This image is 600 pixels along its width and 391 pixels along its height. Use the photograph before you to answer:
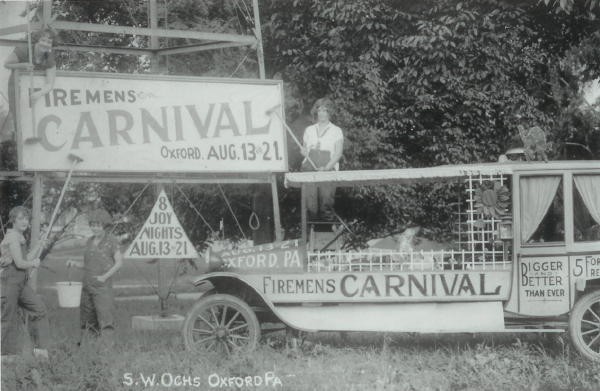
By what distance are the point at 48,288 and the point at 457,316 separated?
15.0 meters

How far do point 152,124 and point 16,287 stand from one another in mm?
2376

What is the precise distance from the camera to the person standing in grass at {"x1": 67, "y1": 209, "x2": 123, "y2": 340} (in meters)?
8.02

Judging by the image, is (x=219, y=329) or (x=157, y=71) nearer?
(x=219, y=329)

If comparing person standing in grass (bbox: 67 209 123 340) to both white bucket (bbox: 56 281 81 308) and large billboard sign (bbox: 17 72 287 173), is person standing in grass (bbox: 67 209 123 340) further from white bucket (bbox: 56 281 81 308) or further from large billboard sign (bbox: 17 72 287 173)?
white bucket (bbox: 56 281 81 308)

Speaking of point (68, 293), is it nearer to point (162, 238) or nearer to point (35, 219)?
point (162, 238)

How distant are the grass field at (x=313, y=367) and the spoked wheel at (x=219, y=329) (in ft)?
0.59

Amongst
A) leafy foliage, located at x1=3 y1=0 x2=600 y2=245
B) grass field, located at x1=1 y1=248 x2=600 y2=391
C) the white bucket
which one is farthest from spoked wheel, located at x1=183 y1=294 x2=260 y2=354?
the white bucket

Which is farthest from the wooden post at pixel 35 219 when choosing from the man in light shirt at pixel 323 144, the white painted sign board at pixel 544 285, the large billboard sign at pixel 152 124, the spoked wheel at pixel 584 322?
the spoked wheel at pixel 584 322

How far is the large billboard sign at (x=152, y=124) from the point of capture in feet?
27.7

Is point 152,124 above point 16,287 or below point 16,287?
above

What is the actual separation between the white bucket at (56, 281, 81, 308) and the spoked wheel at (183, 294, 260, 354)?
206 inches

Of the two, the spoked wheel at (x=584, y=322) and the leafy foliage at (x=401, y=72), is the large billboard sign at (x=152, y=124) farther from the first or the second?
the spoked wheel at (x=584, y=322)

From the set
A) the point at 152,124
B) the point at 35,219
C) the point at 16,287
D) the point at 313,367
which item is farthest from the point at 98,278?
the point at 313,367

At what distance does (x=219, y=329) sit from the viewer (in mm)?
7359
